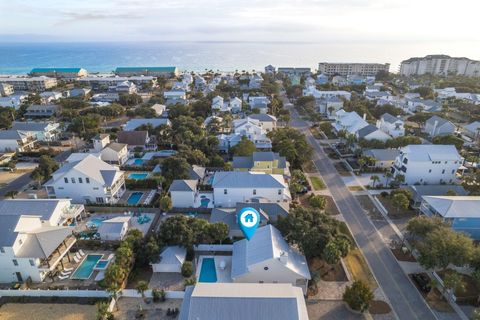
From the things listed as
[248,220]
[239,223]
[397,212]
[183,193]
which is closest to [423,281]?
[397,212]

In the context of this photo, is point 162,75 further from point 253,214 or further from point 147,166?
point 253,214

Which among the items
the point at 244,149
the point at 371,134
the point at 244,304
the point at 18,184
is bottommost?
the point at 18,184

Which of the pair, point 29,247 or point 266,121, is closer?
point 29,247

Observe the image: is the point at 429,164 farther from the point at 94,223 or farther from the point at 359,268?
the point at 94,223

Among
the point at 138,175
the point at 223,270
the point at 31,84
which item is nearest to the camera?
the point at 223,270

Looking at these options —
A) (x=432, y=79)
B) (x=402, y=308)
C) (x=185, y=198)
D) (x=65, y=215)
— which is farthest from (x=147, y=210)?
(x=432, y=79)

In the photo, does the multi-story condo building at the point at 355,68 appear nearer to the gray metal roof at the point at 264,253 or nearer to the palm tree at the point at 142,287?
the gray metal roof at the point at 264,253

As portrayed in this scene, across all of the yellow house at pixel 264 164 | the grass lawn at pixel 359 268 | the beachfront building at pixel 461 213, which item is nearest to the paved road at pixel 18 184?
the yellow house at pixel 264 164
